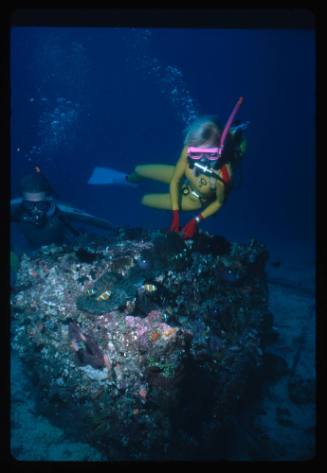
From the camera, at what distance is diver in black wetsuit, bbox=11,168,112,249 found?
6.02 meters

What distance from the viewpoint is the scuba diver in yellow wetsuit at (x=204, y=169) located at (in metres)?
4.92

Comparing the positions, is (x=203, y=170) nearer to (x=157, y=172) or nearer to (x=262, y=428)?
(x=157, y=172)

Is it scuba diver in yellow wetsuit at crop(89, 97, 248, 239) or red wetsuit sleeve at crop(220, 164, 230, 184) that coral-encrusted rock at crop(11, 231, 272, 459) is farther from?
red wetsuit sleeve at crop(220, 164, 230, 184)

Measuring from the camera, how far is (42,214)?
6168 millimetres

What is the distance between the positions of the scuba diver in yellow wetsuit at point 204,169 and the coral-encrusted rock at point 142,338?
92 centimetres

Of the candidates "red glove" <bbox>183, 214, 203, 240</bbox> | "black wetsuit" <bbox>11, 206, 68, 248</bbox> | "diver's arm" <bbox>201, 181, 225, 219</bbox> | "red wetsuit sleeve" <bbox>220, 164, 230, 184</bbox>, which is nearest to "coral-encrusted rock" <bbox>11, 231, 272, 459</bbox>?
"red glove" <bbox>183, 214, 203, 240</bbox>

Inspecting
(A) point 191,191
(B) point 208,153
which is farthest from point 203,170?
(A) point 191,191

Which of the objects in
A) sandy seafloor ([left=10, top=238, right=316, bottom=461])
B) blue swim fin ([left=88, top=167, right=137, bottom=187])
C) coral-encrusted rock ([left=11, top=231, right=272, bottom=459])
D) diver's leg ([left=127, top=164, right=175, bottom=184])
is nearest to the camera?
coral-encrusted rock ([left=11, top=231, right=272, bottom=459])

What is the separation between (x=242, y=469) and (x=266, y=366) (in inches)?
143

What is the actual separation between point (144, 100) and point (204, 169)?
4041 cm

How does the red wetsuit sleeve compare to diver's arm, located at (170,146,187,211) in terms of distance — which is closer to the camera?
the red wetsuit sleeve

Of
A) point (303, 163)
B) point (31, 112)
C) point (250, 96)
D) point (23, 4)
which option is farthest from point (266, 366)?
point (303, 163)

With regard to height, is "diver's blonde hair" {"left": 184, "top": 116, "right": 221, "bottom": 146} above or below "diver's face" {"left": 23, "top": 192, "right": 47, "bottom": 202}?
above

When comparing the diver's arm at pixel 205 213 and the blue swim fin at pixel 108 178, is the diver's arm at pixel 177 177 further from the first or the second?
the blue swim fin at pixel 108 178
